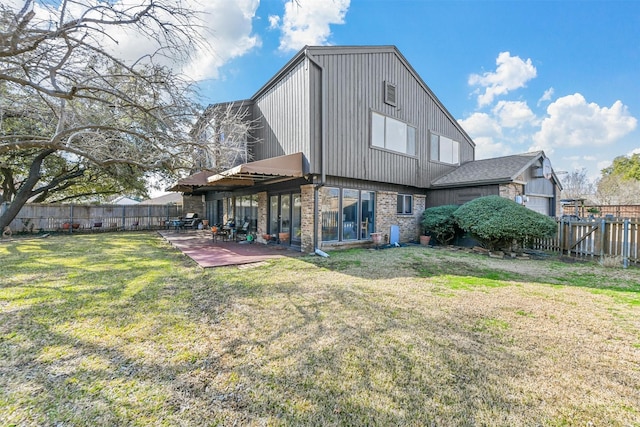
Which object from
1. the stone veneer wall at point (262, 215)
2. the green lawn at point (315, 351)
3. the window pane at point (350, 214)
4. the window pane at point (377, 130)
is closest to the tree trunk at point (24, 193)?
the green lawn at point (315, 351)

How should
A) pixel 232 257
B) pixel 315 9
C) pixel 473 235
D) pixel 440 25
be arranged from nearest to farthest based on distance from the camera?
pixel 315 9, pixel 232 257, pixel 473 235, pixel 440 25

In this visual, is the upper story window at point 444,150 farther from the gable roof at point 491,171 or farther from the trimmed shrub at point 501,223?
the trimmed shrub at point 501,223

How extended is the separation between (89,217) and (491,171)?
21.8 metres

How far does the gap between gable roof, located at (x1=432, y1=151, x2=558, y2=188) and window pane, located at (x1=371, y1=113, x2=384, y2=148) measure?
3.78 m

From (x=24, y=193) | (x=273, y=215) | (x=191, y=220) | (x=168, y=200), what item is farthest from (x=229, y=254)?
(x=168, y=200)

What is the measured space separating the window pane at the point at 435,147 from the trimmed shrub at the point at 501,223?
144 inches

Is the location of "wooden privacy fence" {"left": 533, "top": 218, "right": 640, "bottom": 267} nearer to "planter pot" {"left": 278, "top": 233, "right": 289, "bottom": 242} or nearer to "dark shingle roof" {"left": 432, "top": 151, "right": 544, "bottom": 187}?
"dark shingle roof" {"left": 432, "top": 151, "right": 544, "bottom": 187}

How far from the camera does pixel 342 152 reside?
938 centimetres

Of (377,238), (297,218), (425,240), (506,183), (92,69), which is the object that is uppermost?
(92,69)

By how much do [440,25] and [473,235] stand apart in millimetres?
8537

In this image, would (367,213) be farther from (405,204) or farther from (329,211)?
(405,204)

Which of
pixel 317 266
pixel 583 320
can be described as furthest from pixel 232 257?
pixel 583 320

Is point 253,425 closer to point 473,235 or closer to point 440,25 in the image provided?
point 473,235

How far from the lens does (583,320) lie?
3.92 m
